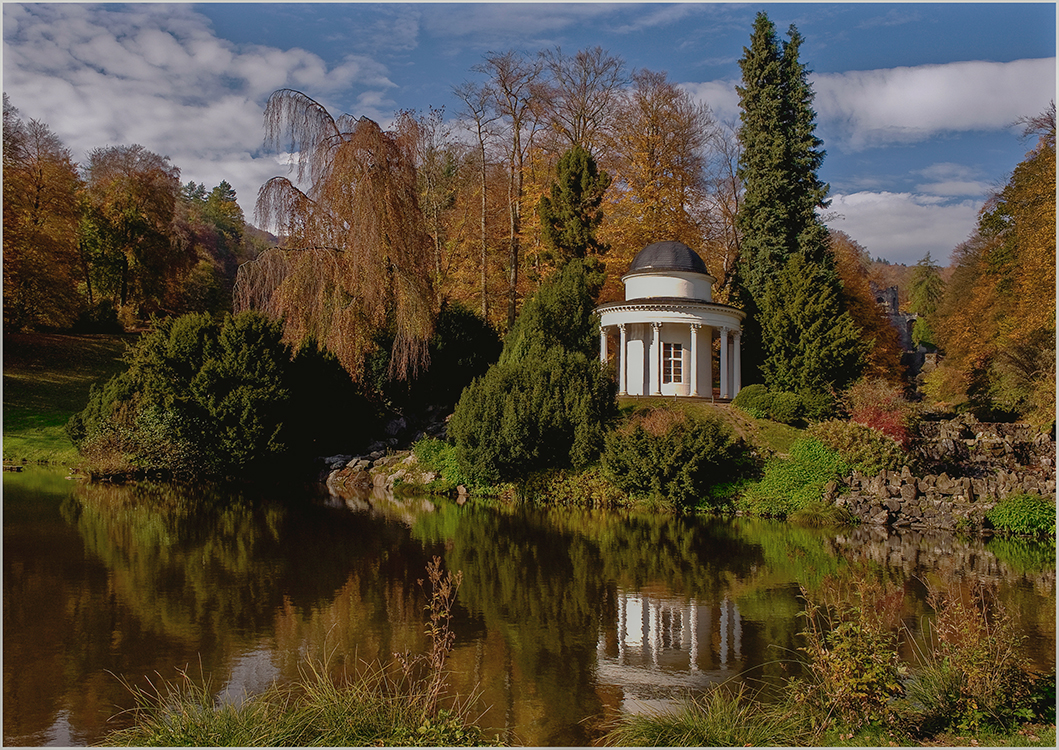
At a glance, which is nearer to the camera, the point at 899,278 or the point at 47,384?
the point at 47,384

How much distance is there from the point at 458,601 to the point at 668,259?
65.9 feet

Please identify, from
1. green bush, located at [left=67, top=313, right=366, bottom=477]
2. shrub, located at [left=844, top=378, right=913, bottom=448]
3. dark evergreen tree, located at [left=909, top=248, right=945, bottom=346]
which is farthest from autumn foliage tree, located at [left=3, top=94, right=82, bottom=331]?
dark evergreen tree, located at [left=909, top=248, right=945, bottom=346]

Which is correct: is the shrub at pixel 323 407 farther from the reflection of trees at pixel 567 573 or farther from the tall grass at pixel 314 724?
the tall grass at pixel 314 724

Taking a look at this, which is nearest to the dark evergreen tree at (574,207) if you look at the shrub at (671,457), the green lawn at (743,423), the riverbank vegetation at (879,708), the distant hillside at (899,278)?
the green lawn at (743,423)

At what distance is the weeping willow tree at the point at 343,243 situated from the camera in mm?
23391

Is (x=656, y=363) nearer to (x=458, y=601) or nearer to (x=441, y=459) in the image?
(x=441, y=459)

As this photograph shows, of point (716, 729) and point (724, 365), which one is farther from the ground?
point (724, 365)

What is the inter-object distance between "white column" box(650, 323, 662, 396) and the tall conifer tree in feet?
12.9

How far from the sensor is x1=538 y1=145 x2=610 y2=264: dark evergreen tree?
101ft

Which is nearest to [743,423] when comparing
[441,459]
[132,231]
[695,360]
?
[695,360]

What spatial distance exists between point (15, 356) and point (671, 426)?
1208 inches

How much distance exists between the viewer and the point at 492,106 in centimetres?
3347

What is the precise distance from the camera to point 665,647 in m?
9.14

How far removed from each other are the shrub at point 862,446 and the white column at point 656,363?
7.52 m
